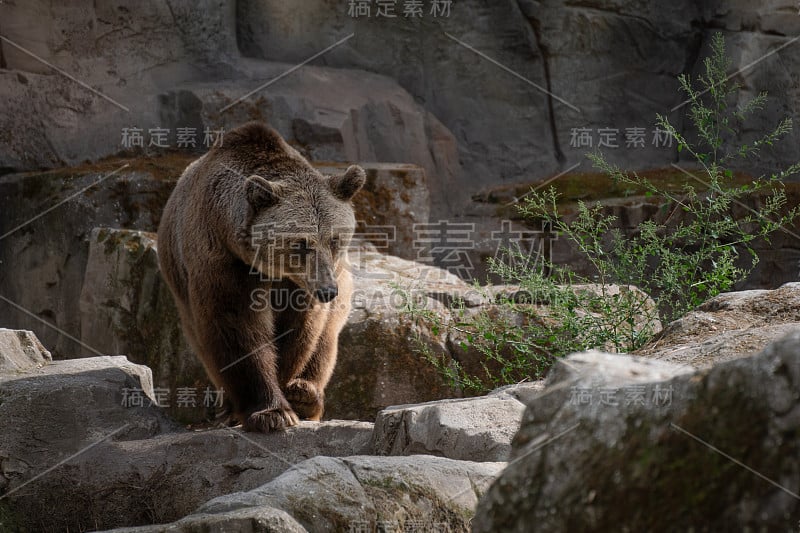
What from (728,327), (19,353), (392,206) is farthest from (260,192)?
(392,206)

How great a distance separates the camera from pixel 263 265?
520cm

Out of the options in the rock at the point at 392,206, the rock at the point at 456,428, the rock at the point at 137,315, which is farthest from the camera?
the rock at the point at 392,206

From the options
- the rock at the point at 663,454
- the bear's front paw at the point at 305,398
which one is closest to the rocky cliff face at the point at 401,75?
the bear's front paw at the point at 305,398

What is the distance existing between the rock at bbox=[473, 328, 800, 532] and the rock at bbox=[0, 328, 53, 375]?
407 centimetres

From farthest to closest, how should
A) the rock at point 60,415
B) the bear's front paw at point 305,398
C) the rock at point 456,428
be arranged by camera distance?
the bear's front paw at point 305,398
the rock at point 60,415
the rock at point 456,428

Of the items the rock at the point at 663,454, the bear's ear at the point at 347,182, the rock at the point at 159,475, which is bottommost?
the rock at the point at 159,475

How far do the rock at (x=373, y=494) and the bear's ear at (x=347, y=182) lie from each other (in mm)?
2100

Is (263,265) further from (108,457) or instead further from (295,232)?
(108,457)

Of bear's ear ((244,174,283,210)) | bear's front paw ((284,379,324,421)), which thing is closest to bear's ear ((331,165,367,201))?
bear's ear ((244,174,283,210))

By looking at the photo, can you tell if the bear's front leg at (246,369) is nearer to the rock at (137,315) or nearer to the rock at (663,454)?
the rock at (137,315)

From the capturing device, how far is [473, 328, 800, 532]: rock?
2.24 meters

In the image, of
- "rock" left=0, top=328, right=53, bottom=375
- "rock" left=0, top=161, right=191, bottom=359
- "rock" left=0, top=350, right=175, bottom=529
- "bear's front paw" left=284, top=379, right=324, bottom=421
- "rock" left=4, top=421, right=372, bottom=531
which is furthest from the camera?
"rock" left=0, top=161, right=191, bottom=359

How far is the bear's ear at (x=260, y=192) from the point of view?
5.10 metres

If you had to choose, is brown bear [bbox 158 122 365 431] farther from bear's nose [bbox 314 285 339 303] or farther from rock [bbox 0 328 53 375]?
rock [bbox 0 328 53 375]
